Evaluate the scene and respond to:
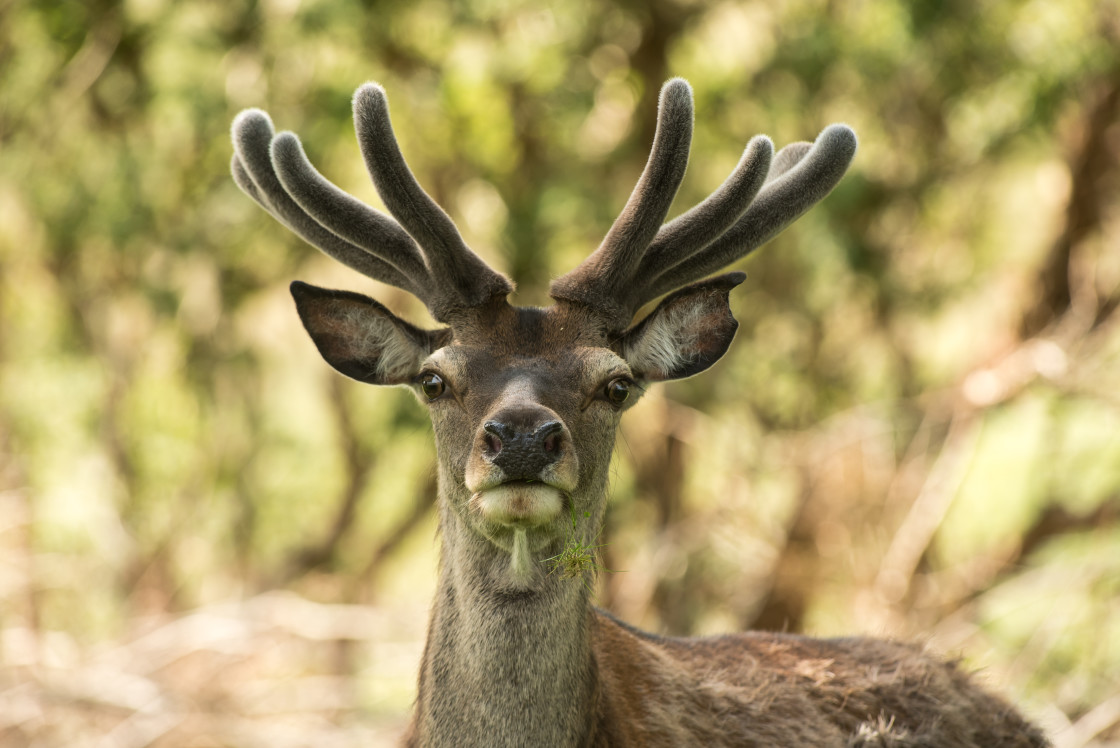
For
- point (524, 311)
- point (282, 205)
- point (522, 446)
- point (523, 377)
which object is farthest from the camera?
point (282, 205)

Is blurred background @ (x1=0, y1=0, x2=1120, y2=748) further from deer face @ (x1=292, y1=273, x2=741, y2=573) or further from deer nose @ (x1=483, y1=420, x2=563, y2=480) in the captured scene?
deer nose @ (x1=483, y1=420, x2=563, y2=480)

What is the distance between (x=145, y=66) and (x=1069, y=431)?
929cm

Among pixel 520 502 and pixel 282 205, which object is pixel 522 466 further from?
pixel 282 205

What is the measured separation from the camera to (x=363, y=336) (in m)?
4.34

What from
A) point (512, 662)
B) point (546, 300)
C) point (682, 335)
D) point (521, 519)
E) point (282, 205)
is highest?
point (546, 300)

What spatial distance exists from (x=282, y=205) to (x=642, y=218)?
4.67 feet

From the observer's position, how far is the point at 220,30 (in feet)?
36.0

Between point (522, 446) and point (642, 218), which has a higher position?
point (642, 218)

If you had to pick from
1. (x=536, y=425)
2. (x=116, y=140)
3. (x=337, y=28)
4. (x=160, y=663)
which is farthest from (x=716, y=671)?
(x=116, y=140)

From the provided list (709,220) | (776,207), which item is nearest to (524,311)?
(709,220)

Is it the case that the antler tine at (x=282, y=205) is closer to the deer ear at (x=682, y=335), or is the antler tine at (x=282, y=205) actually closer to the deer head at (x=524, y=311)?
the deer head at (x=524, y=311)

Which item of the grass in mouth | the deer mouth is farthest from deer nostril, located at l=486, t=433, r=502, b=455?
the grass in mouth

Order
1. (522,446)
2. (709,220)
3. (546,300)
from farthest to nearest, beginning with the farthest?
(546,300) < (709,220) < (522,446)

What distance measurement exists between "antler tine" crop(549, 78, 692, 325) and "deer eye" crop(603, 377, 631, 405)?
1.02 ft
